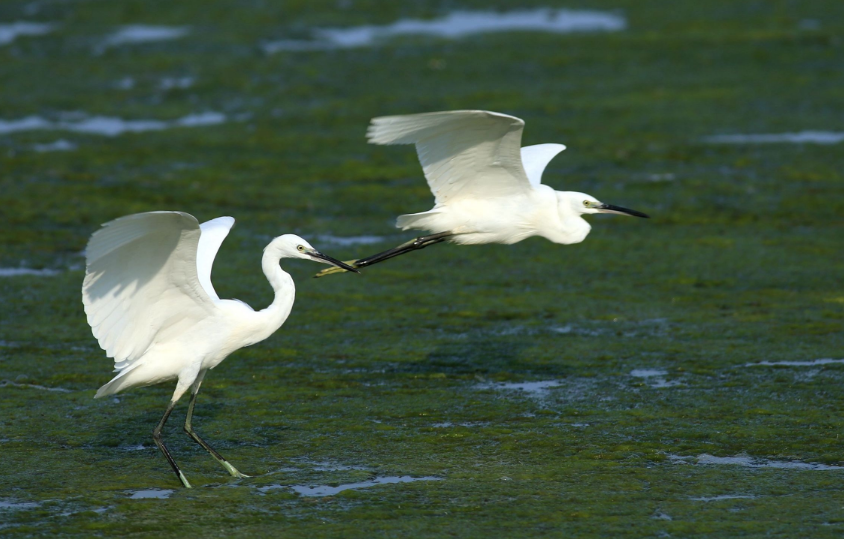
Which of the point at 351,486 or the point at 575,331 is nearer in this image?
the point at 351,486

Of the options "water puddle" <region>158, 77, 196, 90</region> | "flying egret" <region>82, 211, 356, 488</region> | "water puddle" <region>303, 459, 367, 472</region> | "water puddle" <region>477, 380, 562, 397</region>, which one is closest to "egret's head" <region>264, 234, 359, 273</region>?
"flying egret" <region>82, 211, 356, 488</region>

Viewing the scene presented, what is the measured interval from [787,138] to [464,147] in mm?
8995

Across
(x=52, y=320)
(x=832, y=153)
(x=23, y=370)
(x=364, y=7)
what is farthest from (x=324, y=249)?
(x=364, y=7)

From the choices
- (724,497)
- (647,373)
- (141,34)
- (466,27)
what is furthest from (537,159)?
(141,34)

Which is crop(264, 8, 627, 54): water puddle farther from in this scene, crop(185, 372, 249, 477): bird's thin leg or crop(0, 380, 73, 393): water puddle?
crop(185, 372, 249, 477): bird's thin leg

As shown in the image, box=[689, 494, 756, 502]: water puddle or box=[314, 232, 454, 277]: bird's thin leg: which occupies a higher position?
box=[314, 232, 454, 277]: bird's thin leg

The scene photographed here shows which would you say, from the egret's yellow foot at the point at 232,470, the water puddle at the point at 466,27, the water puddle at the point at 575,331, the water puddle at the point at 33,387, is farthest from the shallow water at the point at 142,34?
the egret's yellow foot at the point at 232,470

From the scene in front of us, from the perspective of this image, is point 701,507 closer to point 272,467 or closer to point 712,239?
point 272,467

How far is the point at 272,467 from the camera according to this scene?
267 inches

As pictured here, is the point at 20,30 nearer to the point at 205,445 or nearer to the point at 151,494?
the point at 205,445

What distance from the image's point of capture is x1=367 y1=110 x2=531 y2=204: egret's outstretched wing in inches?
297

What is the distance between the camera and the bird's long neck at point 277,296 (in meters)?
6.79

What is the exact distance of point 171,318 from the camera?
6.76 m

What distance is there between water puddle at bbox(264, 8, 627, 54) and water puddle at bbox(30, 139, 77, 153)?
5.91 meters
